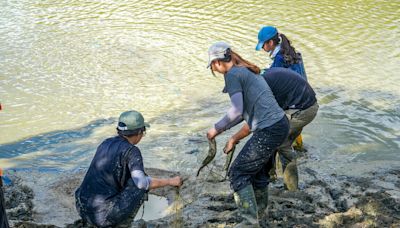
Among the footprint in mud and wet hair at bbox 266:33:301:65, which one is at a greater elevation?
wet hair at bbox 266:33:301:65

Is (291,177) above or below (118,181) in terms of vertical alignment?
below

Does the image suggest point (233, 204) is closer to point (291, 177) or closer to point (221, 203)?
point (221, 203)

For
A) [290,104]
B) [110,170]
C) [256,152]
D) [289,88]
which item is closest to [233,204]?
[256,152]

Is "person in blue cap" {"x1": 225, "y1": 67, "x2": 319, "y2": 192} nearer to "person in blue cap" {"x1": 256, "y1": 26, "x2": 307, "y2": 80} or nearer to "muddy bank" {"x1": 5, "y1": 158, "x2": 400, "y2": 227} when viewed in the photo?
"muddy bank" {"x1": 5, "y1": 158, "x2": 400, "y2": 227}

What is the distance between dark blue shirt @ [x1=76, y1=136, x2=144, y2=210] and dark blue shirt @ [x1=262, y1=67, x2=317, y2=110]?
1.67m

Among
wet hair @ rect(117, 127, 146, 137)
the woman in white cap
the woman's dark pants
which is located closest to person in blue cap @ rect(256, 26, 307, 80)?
the woman in white cap

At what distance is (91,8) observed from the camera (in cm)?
1667

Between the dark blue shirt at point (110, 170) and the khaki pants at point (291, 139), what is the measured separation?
191cm

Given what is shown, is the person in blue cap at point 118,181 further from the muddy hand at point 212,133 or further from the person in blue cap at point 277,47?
the person in blue cap at point 277,47

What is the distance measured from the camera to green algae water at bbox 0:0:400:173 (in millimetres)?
8273

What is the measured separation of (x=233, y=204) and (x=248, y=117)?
1295mm

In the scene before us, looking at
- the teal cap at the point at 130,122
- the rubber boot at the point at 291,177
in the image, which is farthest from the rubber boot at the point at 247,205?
the teal cap at the point at 130,122

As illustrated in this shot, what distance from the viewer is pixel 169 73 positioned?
37.8 feet

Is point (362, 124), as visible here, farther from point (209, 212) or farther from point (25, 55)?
point (25, 55)
